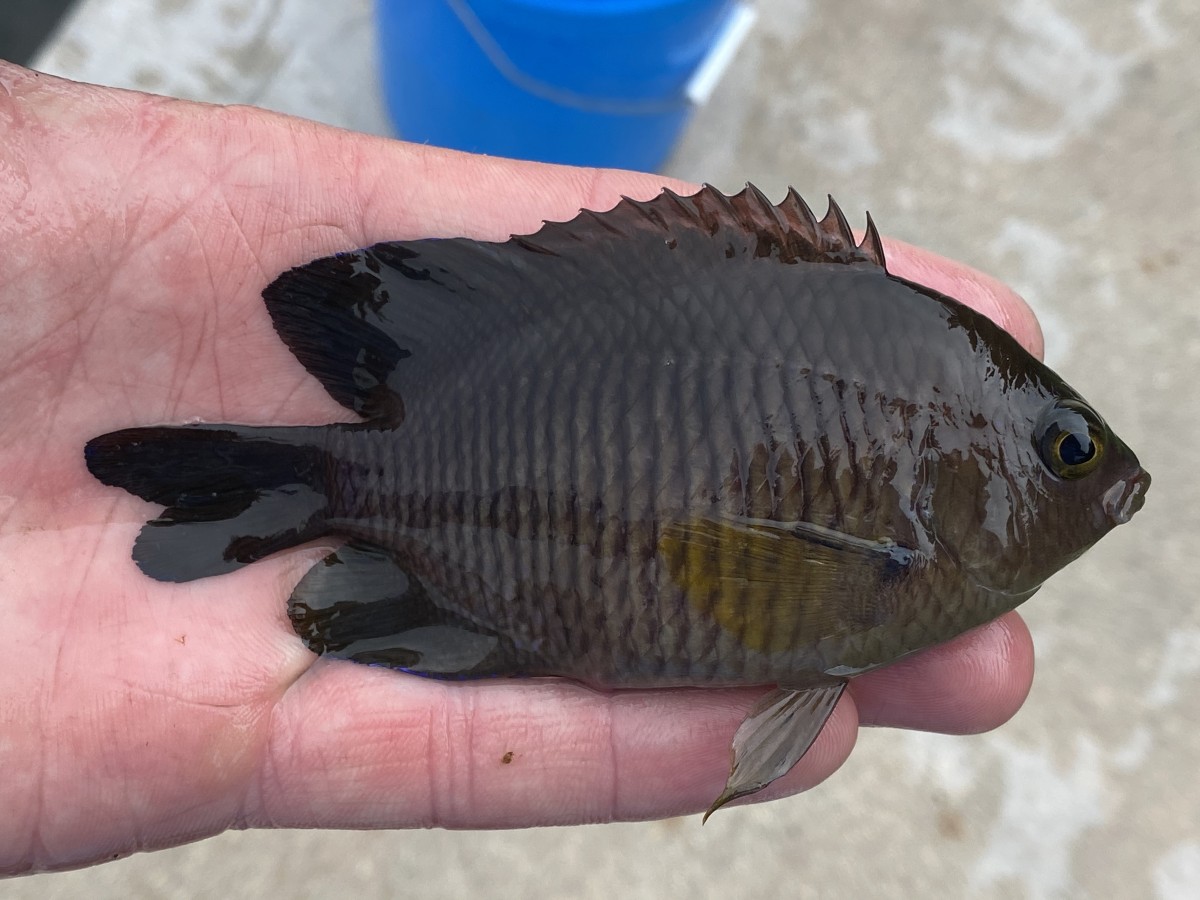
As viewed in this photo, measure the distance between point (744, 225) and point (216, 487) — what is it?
1.14 m

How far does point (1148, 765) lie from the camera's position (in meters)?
2.98

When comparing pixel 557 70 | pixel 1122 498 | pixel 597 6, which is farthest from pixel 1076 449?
pixel 557 70

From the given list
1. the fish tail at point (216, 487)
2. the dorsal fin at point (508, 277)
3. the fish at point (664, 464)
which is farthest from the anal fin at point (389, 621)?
the dorsal fin at point (508, 277)

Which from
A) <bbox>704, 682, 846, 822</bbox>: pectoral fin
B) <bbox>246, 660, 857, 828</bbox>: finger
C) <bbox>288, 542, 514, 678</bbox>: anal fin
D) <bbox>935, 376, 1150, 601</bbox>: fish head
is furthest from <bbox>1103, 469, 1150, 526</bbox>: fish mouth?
<bbox>288, 542, 514, 678</bbox>: anal fin

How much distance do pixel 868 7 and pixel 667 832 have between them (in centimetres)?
328

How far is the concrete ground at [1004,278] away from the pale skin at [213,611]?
0.84 m

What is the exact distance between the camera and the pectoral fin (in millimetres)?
1779

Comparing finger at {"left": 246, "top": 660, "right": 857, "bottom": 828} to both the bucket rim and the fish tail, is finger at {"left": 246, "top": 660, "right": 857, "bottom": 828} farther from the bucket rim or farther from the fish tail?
the bucket rim

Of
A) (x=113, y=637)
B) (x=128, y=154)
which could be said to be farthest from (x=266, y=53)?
(x=113, y=637)

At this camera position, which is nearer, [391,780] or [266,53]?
[391,780]

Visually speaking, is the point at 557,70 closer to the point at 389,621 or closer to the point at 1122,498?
the point at 389,621

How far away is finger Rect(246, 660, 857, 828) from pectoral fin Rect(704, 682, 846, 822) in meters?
0.16

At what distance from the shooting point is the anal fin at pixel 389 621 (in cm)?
191

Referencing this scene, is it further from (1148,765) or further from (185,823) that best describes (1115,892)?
(185,823)
